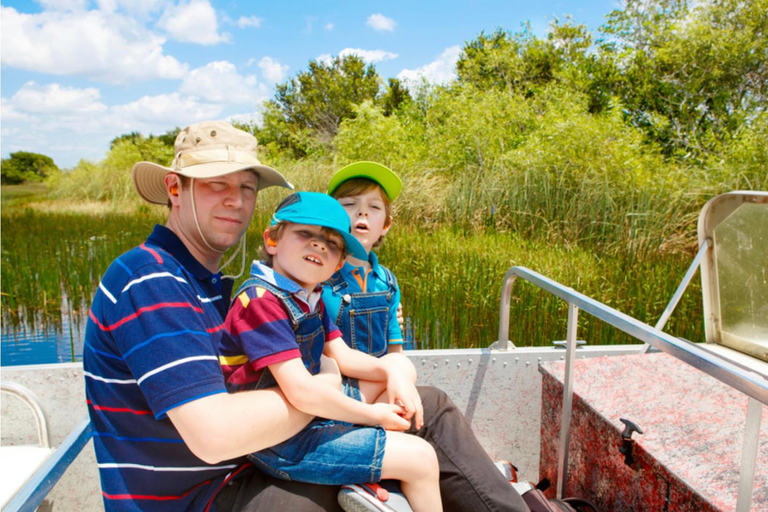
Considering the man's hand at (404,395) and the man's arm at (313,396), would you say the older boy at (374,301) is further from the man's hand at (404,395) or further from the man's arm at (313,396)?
the man's arm at (313,396)

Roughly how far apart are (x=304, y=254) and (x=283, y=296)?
0.13 meters

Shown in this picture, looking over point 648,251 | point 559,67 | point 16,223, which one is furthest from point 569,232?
point 559,67

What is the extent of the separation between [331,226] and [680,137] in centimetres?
1753

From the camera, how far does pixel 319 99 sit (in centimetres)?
2738

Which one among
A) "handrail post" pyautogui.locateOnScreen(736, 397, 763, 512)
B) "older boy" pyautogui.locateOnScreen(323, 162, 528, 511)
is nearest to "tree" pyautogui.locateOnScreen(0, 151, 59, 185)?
"older boy" pyautogui.locateOnScreen(323, 162, 528, 511)

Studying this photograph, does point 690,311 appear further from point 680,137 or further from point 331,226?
point 680,137

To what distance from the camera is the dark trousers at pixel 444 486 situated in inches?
48.5

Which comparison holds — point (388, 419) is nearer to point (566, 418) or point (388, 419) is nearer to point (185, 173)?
point (185, 173)

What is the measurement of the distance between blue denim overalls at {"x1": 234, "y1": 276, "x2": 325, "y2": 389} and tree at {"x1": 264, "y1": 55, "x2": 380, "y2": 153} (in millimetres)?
25112

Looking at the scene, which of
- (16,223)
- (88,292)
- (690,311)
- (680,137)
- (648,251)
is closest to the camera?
(690,311)

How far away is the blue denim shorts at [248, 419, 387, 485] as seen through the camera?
49.2 inches

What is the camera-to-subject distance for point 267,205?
38.1ft

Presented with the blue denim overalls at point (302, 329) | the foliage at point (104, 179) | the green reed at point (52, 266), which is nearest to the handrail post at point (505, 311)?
the blue denim overalls at point (302, 329)

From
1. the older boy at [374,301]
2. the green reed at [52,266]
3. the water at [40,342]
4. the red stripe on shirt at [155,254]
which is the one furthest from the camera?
the green reed at [52,266]
